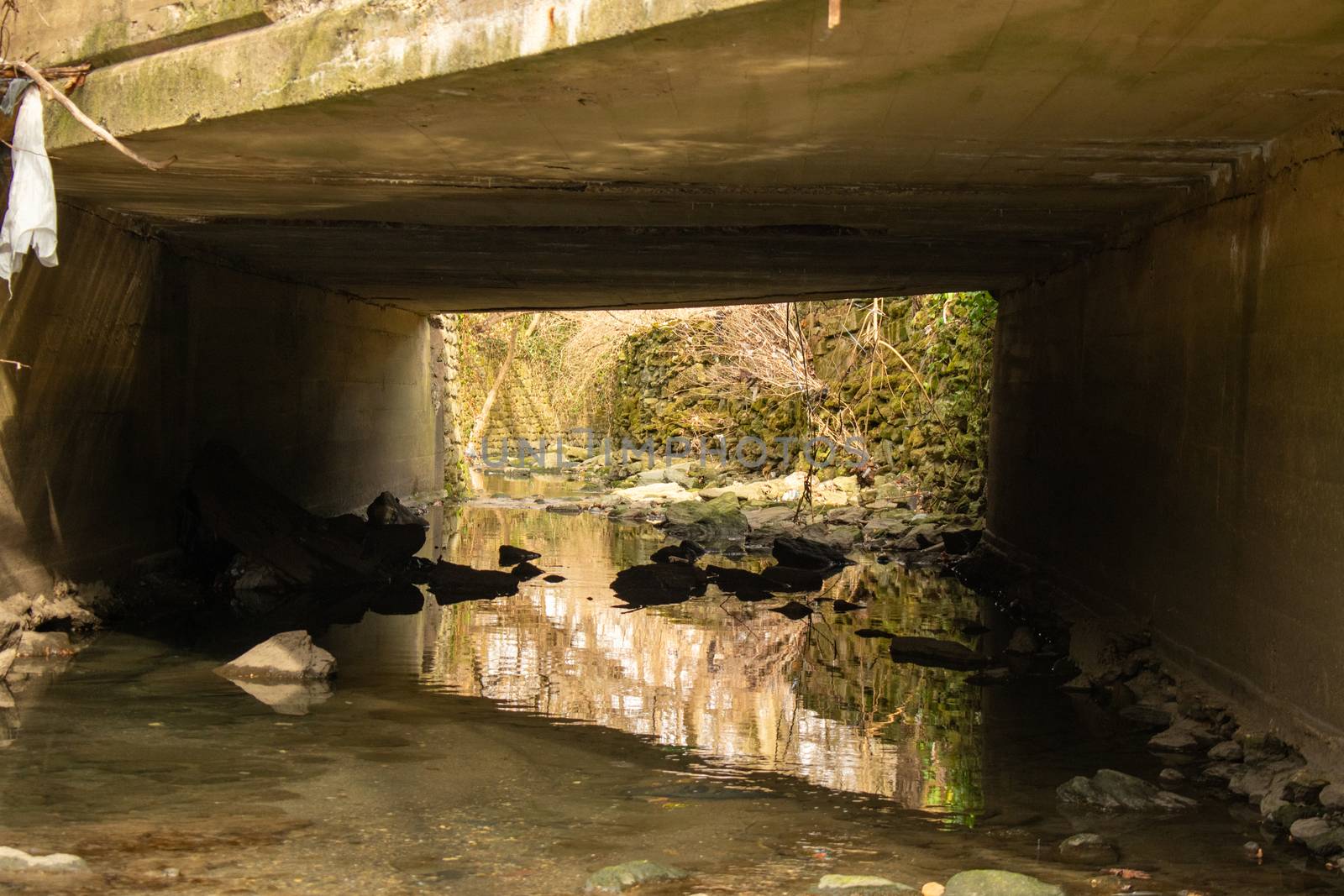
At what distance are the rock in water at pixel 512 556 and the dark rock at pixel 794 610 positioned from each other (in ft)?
9.59

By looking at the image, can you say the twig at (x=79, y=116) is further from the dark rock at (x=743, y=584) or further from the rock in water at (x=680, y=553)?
the rock in water at (x=680, y=553)

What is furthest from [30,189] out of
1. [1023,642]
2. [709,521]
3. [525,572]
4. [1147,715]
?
[709,521]

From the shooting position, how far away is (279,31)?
17.5 ft

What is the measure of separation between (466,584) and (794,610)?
2735 mm

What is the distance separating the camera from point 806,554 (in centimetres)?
1250

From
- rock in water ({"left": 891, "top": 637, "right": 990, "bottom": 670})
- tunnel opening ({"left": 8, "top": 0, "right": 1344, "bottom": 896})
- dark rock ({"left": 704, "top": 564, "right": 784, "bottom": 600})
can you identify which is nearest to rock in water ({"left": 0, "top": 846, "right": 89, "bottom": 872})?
tunnel opening ({"left": 8, "top": 0, "right": 1344, "bottom": 896})

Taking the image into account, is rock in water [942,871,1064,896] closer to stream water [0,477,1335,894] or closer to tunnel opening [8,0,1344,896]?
tunnel opening [8,0,1344,896]

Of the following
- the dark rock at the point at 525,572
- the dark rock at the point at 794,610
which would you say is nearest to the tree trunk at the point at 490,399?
the dark rock at the point at 525,572

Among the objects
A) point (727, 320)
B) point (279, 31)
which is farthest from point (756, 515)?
point (279, 31)

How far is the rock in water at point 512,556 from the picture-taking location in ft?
39.4

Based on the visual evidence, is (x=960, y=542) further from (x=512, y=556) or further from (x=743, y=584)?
(x=512, y=556)

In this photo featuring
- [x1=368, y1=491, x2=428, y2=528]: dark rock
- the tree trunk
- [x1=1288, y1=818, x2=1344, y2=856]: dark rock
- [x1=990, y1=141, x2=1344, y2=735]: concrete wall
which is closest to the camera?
[x1=1288, y1=818, x2=1344, y2=856]: dark rock

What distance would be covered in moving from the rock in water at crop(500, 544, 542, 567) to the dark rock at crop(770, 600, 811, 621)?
2.92 m

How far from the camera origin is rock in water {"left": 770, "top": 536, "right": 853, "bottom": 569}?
→ 12.4 m
